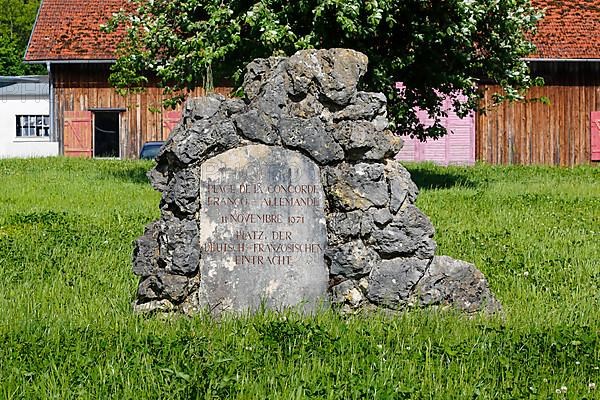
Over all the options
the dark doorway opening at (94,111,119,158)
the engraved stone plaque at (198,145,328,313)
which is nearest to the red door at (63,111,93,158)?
the dark doorway opening at (94,111,119,158)

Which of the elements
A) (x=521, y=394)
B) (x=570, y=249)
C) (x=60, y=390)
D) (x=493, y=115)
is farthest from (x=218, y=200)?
(x=493, y=115)

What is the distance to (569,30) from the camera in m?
30.5

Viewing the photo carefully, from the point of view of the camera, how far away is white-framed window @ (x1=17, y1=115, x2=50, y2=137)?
130 ft

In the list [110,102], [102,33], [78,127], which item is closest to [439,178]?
[110,102]

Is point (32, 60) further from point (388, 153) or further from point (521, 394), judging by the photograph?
point (521, 394)

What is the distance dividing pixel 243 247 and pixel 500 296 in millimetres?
2420

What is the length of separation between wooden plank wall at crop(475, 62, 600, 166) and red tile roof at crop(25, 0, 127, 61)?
1209 centimetres

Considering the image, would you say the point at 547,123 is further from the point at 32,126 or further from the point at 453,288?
the point at 453,288

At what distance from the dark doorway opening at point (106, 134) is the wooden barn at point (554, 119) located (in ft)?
41.0

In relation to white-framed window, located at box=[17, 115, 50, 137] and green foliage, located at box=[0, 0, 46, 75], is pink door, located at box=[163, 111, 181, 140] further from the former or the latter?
green foliage, located at box=[0, 0, 46, 75]

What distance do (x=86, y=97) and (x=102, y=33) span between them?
219 centimetres

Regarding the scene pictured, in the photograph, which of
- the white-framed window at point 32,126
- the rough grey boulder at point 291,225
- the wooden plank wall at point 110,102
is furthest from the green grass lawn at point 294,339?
the white-framed window at point 32,126

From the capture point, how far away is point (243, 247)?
24.9 feet

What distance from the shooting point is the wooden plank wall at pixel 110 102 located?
104ft
